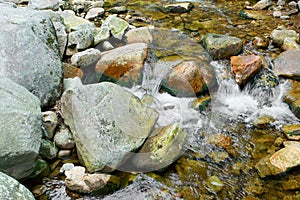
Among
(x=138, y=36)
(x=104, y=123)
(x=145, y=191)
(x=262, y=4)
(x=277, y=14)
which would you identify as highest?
(x=262, y=4)

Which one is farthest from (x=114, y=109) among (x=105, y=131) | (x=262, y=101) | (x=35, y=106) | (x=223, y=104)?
(x=262, y=101)

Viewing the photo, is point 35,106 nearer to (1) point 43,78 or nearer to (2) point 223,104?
(1) point 43,78

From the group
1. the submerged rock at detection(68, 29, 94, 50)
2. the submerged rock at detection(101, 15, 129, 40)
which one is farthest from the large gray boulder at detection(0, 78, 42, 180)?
the submerged rock at detection(101, 15, 129, 40)

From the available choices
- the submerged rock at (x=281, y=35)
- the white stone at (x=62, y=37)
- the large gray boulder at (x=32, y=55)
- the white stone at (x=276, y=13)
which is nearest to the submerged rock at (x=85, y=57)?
the white stone at (x=62, y=37)

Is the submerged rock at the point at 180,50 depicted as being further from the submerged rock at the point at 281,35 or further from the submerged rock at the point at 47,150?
the submerged rock at the point at 47,150

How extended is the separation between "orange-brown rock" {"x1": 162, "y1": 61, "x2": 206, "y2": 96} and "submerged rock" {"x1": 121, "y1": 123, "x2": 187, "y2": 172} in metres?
1.04

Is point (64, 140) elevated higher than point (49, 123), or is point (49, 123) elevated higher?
point (49, 123)

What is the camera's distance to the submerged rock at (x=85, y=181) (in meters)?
3.05

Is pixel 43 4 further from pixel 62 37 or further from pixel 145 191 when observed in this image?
pixel 145 191

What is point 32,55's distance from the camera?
3711 millimetres

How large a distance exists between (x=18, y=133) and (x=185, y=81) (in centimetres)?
246

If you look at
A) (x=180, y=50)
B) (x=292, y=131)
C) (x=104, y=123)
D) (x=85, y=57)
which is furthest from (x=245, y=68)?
(x=104, y=123)

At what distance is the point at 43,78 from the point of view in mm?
3717

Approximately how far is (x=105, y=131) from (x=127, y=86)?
146 centimetres
